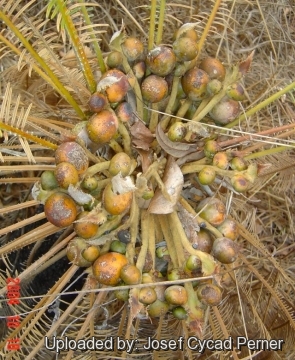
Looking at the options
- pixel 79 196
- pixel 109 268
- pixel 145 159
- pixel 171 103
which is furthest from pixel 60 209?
pixel 171 103

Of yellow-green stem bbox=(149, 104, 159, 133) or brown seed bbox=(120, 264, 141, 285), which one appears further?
yellow-green stem bbox=(149, 104, 159, 133)

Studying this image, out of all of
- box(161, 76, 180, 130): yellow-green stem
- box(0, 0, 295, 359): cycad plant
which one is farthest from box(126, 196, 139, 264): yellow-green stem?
box(161, 76, 180, 130): yellow-green stem

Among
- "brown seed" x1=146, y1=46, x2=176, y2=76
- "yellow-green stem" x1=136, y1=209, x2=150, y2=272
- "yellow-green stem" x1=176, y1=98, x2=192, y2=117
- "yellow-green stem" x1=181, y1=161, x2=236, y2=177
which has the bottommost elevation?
"yellow-green stem" x1=136, y1=209, x2=150, y2=272

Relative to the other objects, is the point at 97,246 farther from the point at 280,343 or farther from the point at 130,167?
the point at 280,343

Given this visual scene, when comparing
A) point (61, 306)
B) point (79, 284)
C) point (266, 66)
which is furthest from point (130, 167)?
point (266, 66)

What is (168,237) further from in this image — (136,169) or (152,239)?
(136,169)

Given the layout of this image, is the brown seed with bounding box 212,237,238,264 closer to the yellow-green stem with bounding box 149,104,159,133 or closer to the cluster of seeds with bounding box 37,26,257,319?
the cluster of seeds with bounding box 37,26,257,319

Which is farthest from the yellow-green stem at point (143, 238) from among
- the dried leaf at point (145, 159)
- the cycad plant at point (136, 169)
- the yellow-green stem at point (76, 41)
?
the yellow-green stem at point (76, 41)
